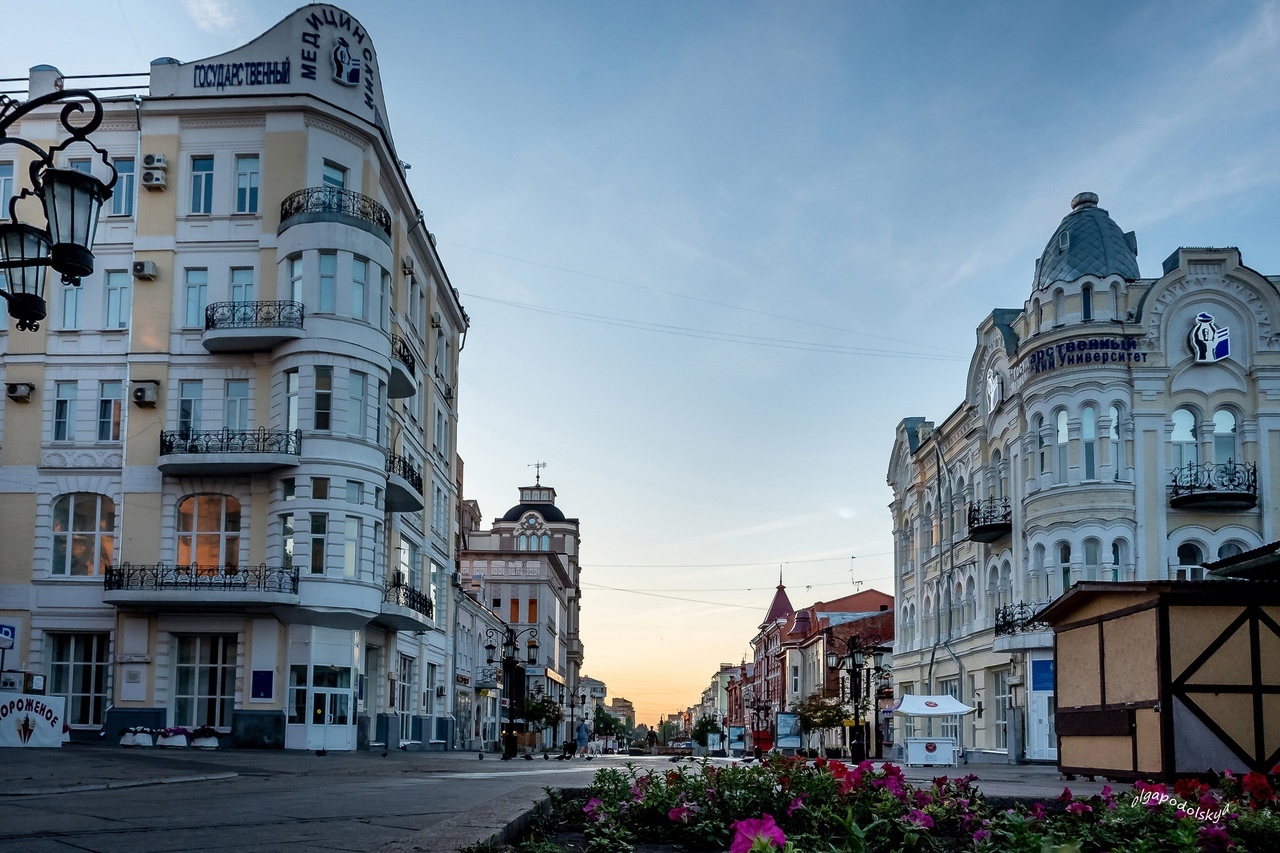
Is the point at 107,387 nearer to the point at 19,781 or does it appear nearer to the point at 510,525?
the point at 19,781

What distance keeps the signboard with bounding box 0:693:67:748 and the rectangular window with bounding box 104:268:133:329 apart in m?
14.3

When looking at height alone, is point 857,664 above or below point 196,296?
below

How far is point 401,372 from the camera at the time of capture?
38.6 metres

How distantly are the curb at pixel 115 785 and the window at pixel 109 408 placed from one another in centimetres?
2163

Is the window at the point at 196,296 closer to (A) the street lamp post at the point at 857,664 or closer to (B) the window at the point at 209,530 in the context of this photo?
(B) the window at the point at 209,530

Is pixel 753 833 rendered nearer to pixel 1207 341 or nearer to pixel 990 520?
pixel 1207 341

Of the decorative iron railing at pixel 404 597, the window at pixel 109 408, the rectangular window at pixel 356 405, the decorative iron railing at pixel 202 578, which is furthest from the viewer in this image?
the decorative iron railing at pixel 404 597

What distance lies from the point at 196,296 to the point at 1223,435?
3151 centimetres

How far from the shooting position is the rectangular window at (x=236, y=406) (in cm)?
3578

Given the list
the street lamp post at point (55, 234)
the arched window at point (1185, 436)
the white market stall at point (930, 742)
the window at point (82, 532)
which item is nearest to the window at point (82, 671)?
the window at point (82, 532)

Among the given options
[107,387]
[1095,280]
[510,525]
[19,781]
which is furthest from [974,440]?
[510,525]

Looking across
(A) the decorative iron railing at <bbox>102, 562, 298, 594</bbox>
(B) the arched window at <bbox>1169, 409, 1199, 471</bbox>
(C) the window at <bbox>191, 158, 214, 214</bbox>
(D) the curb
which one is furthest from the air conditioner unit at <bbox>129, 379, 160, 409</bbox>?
(B) the arched window at <bbox>1169, 409, 1199, 471</bbox>

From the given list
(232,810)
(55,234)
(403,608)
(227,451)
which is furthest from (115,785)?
(403,608)

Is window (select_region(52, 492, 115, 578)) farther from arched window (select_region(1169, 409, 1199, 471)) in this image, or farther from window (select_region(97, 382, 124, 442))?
arched window (select_region(1169, 409, 1199, 471))
